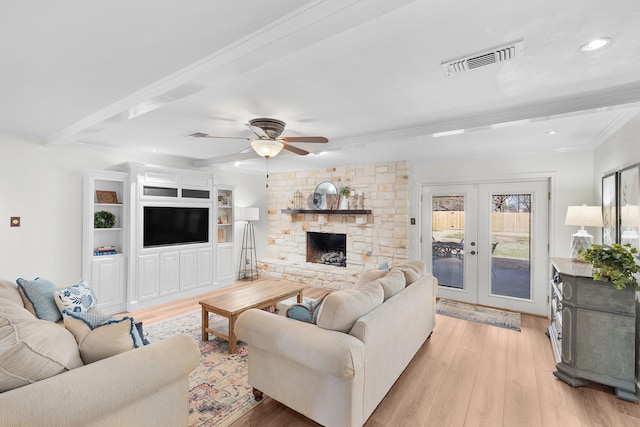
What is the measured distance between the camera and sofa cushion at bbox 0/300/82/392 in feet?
4.05

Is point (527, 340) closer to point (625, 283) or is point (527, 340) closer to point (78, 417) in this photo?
point (625, 283)

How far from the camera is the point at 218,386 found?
2.47 metres

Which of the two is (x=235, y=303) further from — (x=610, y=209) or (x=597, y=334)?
(x=610, y=209)

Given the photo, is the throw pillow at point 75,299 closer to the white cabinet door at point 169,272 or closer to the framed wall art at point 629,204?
the white cabinet door at point 169,272

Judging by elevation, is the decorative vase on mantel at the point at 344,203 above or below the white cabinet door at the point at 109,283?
above

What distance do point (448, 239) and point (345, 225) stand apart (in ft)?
6.20

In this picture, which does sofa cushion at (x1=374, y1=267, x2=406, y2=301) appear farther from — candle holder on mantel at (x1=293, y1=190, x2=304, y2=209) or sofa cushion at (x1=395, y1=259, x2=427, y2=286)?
candle holder on mantel at (x1=293, y1=190, x2=304, y2=209)

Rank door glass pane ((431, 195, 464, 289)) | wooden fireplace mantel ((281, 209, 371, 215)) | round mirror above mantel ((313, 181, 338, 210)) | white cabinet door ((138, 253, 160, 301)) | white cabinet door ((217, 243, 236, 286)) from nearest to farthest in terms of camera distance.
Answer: white cabinet door ((138, 253, 160, 301)) < door glass pane ((431, 195, 464, 289)) < wooden fireplace mantel ((281, 209, 371, 215)) < white cabinet door ((217, 243, 236, 286)) < round mirror above mantel ((313, 181, 338, 210))

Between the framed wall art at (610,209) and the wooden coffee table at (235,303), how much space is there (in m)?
3.58

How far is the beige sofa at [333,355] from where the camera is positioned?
1769mm

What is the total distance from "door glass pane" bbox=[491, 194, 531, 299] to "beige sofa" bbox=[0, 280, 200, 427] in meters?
4.55

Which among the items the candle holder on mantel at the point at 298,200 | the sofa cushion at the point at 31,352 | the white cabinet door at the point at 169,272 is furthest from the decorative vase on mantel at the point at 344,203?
the sofa cushion at the point at 31,352

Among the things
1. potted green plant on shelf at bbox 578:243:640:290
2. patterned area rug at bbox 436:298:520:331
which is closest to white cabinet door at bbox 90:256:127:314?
patterned area rug at bbox 436:298:520:331

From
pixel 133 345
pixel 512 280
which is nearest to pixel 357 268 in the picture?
pixel 512 280
